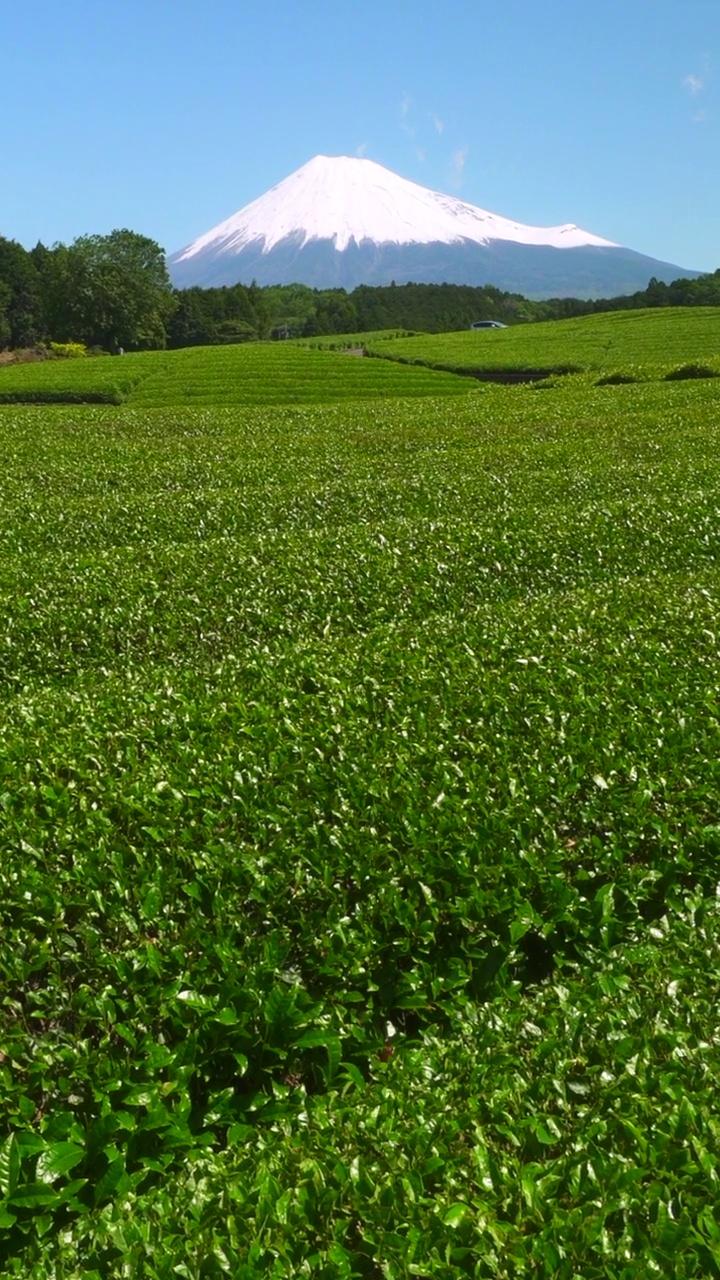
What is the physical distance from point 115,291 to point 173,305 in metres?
9.53

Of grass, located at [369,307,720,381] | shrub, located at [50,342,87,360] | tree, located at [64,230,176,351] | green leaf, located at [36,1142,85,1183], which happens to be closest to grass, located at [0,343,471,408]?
grass, located at [369,307,720,381]

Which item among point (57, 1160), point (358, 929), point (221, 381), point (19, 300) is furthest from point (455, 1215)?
point (19, 300)

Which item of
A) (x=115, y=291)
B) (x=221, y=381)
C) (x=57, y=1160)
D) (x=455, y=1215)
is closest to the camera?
(x=455, y=1215)

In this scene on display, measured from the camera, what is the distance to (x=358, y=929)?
280 inches

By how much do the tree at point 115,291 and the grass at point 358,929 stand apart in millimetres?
104404

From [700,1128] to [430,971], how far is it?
2.44m

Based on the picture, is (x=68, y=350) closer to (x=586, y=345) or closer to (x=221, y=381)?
(x=221, y=381)

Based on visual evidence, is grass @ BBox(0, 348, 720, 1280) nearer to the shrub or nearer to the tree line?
the shrub

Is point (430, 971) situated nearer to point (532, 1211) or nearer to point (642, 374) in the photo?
point (532, 1211)

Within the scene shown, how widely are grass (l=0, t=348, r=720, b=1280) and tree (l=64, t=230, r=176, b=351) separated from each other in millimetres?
104404

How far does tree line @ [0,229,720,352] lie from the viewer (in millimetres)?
110312

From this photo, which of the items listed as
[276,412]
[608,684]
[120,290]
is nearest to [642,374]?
[276,412]

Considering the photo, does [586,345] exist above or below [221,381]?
above

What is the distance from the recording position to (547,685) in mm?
10383
